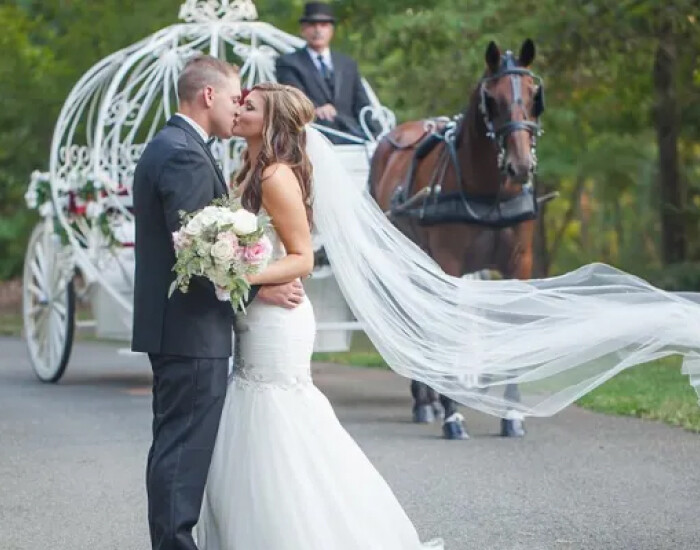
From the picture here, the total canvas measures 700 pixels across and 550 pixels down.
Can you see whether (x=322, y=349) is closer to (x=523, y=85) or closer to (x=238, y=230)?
(x=523, y=85)

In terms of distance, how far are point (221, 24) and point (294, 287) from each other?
815 cm

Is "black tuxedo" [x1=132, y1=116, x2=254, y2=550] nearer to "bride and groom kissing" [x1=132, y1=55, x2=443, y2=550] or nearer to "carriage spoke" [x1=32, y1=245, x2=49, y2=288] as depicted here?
"bride and groom kissing" [x1=132, y1=55, x2=443, y2=550]

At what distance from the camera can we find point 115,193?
1376 cm

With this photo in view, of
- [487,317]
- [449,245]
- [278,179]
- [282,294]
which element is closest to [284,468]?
[282,294]

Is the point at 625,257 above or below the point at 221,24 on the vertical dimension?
below

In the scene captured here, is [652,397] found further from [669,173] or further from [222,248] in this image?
[669,173]

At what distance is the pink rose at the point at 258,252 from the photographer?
238 inches

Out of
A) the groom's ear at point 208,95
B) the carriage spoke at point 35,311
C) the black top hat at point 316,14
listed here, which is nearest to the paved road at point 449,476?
the carriage spoke at point 35,311

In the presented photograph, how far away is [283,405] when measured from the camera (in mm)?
6445

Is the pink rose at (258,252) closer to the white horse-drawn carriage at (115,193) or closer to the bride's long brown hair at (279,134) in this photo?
the bride's long brown hair at (279,134)

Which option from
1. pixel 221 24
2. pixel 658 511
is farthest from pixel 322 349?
pixel 658 511

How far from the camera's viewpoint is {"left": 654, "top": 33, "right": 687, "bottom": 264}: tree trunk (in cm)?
2172

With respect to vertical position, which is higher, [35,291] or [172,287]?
[172,287]

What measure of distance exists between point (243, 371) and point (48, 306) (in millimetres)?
8727
